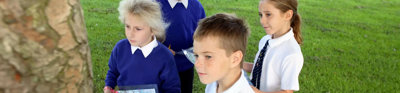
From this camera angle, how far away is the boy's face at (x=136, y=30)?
2.25 m

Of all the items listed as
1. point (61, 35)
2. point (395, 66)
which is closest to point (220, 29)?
point (61, 35)

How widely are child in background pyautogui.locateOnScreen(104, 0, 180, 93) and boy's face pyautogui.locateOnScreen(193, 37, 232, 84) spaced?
21.7 inches

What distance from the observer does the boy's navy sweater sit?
110 inches

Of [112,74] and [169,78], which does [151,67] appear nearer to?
[169,78]

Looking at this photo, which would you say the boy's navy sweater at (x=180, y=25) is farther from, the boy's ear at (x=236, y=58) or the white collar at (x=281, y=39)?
the boy's ear at (x=236, y=58)

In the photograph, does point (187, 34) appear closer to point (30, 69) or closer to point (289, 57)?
Result: point (289, 57)

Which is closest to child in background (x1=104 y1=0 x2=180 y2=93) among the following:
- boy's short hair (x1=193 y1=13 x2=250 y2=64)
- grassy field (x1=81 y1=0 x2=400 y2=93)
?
boy's short hair (x1=193 y1=13 x2=250 y2=64)

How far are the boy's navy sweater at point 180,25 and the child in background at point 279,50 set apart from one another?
0.72 m

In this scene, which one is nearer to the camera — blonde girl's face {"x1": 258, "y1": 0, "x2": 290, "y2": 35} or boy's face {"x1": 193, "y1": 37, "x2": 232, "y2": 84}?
boy's face {"x1": 193, "y1": 37, "x2": 232, "y2": 84}

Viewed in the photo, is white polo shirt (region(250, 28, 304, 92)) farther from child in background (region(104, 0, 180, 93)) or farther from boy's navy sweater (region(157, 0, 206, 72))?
boy's navy sweater (region(157, 0, 206, 72))

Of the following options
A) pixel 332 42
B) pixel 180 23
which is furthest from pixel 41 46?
pixel 332 42

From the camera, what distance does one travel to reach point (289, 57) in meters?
2.06

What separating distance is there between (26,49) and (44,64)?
0.27ft

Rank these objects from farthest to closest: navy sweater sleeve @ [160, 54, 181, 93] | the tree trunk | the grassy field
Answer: the grassy field < navy sweater sleeve @ [160, 54, 181, 93] < the tree trunk
